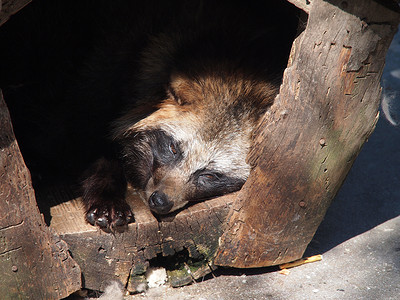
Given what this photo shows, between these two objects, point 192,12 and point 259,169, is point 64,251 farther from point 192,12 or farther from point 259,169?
point 192,12

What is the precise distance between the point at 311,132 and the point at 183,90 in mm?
889

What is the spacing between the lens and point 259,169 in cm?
291

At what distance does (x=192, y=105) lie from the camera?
3.21m

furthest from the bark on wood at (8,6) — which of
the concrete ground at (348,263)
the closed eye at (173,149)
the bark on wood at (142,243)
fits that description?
the concrete ground at (348,263)

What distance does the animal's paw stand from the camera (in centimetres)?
288

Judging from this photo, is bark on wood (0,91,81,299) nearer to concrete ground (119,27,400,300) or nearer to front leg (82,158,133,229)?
front leg (82,158,133,229)

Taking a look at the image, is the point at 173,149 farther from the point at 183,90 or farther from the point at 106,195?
the point at 106,195

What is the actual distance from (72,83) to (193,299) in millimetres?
1776

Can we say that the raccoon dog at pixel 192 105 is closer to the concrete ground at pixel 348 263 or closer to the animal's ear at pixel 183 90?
the animal's ear at pixel 183 90

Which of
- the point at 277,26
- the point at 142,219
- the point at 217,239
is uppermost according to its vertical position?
the point at 277,26

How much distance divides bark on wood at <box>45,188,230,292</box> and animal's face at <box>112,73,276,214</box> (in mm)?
156

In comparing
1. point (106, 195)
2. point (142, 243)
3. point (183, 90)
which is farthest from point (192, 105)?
point (142, 243)

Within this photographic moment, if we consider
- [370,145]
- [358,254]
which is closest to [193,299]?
[358,254]

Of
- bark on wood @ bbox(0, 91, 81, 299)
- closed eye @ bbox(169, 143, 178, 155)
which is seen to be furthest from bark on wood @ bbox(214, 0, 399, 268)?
bark on wood @ bbox(0, 91, 81, 299)
